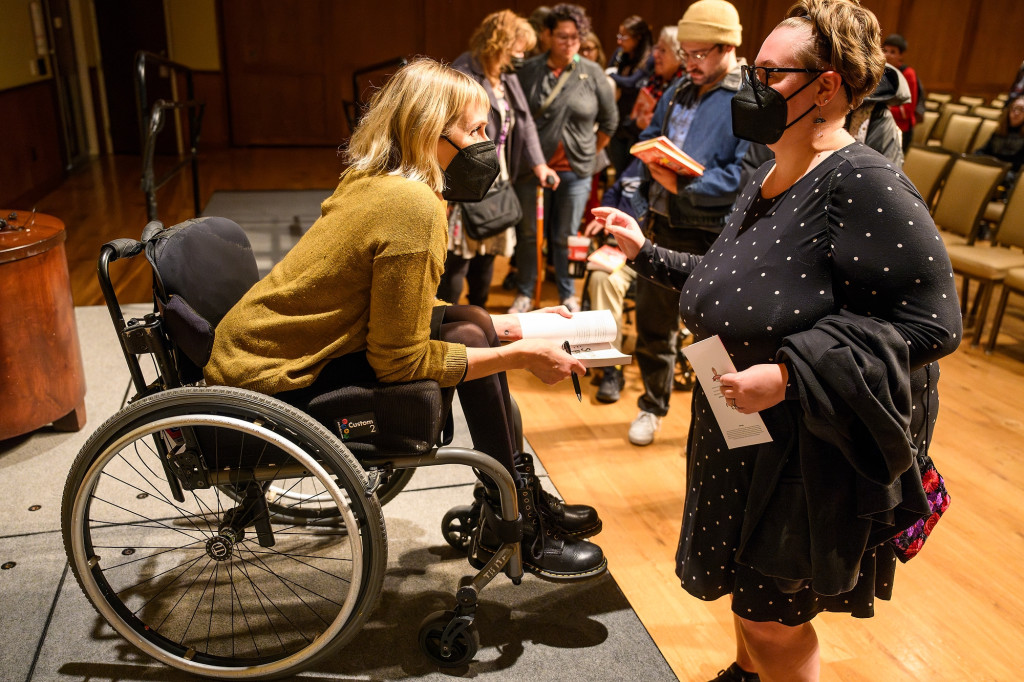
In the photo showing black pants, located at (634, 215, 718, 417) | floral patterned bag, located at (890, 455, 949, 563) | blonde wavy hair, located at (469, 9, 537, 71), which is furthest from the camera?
blonde wavy hair, located at (469, 9, 537, 71)

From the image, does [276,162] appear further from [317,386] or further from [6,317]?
[317,386]

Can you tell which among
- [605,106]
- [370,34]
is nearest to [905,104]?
[605,106]

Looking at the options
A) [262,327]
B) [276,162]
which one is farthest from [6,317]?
[276,162]

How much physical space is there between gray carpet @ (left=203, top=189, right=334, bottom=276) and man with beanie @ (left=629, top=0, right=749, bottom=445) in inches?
99.6

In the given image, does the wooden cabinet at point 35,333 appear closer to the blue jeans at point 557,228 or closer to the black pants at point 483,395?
the black pants at point 483,395

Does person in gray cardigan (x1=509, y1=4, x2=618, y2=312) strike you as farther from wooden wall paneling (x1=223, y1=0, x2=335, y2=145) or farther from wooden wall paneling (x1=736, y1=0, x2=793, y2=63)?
wooden wall paneling (x1=736, y1=0, x2=793, y2=63)

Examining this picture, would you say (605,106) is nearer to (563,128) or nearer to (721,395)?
(563,128)

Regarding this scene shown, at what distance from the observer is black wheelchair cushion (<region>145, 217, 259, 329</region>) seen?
162 centimetres

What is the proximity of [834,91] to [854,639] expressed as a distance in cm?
138

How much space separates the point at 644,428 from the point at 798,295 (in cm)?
179

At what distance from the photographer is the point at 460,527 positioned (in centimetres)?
211

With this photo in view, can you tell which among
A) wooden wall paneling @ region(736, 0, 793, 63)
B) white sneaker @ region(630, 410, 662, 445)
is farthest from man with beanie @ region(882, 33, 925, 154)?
wooden wall paneling @ region(736, 0, 793, 63)

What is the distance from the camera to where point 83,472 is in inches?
60.4

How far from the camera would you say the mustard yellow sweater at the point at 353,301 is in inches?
58.0
